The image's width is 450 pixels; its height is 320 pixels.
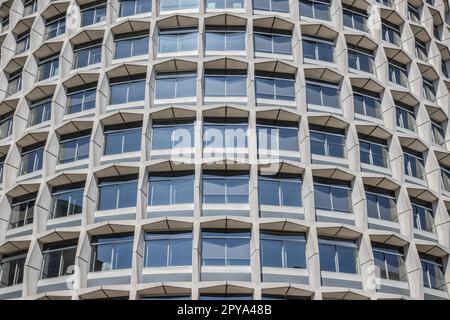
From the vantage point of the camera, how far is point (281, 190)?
37.0 m

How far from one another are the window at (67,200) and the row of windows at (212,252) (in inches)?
78.7

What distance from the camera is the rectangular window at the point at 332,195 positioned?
123ft

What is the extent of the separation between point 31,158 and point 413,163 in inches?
1022

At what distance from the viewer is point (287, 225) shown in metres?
35.0

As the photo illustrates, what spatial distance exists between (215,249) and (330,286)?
6.81 meters

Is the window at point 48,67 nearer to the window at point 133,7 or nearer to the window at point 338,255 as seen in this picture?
the window at point 133,7

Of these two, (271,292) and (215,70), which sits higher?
(215,70)

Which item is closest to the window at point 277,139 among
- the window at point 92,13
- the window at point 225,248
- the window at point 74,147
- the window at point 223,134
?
the window at point 223,134

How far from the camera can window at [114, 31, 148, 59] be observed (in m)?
41.8

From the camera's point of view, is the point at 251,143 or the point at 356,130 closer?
the point at 251,143

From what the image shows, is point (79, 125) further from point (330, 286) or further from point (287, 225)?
point (330, 286)
